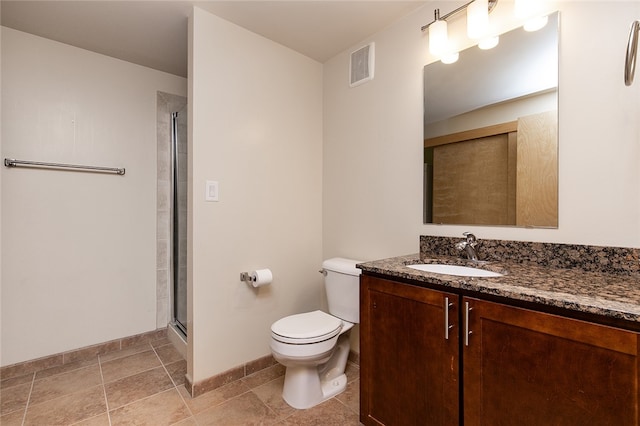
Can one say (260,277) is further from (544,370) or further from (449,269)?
(544,370)

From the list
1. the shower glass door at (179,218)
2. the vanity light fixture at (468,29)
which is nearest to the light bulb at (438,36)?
the vanity light fixture at (468,29)

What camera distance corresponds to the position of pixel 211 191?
183 cm

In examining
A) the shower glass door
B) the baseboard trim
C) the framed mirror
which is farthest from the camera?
the shower glass door

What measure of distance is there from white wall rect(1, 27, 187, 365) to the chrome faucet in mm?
2342

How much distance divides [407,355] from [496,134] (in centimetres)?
114

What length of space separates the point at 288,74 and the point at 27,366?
105 inches

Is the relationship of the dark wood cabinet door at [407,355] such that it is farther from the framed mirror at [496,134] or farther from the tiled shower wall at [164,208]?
the tiled shower wall at [164,208]

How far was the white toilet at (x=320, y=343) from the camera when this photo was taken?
159 centimetres

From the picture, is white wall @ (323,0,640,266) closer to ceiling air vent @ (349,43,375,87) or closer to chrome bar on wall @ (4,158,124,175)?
ceiling air vent @ (349,43,375,87)

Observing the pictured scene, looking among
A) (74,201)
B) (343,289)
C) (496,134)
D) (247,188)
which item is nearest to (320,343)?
(343,289)

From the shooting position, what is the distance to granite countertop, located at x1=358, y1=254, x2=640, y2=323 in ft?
2.62

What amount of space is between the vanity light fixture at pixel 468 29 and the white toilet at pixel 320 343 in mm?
1339

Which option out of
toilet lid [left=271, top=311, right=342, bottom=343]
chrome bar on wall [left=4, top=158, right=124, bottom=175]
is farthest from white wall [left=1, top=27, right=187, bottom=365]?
toilet lid [left=271, top=311, right=342, bottom=343]

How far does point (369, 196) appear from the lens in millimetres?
2078
